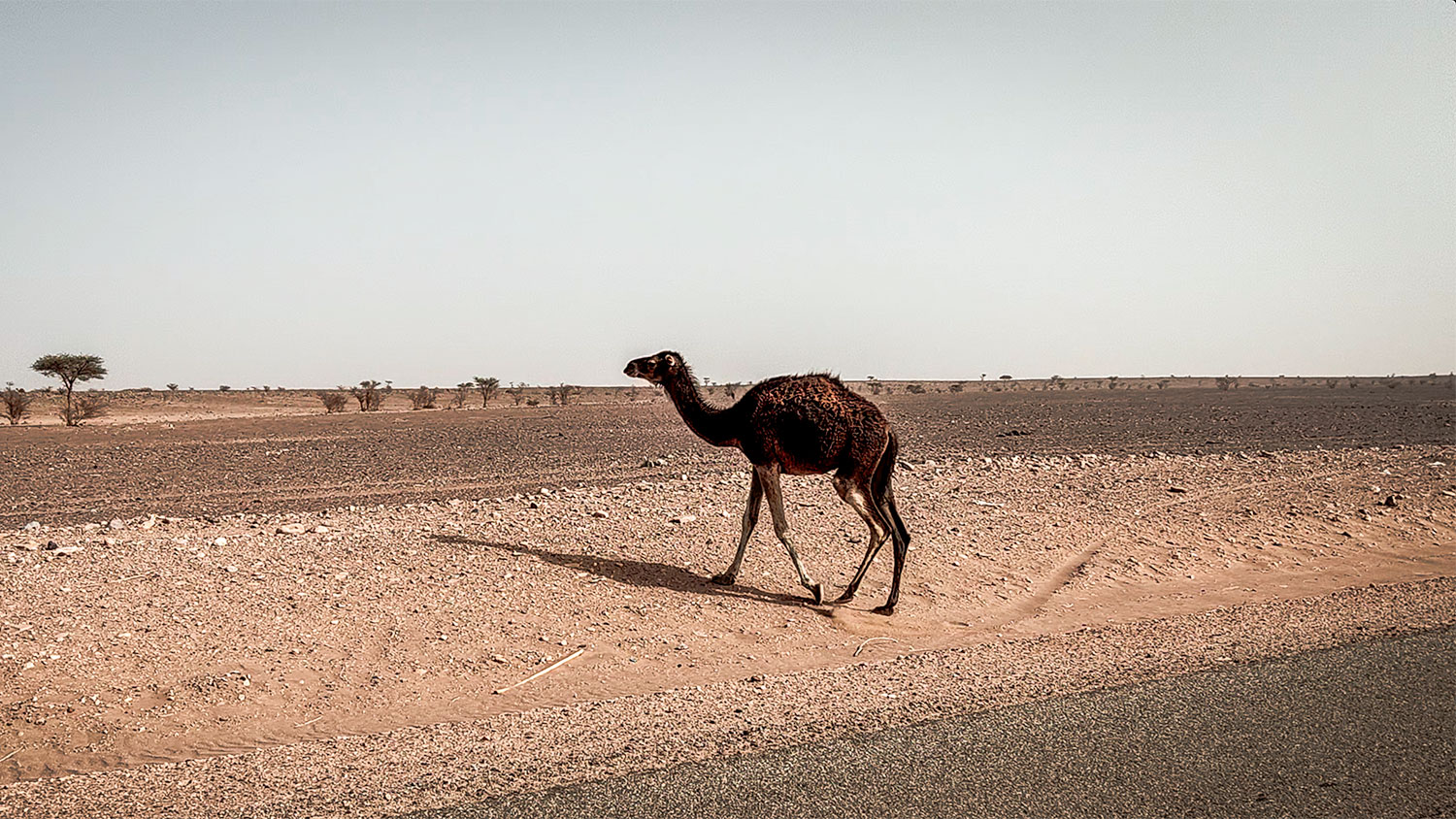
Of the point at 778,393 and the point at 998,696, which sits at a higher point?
the point at 778,393

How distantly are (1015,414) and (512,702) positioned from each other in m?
42.9

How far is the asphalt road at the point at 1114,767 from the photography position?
201 inches

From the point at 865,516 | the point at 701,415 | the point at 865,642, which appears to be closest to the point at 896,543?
the point at 865,516

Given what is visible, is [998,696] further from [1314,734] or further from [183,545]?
[183,545]

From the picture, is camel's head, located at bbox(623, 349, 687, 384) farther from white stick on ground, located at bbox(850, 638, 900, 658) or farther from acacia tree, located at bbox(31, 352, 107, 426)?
acacia tree, located at bbox(31, 352, 107, 426)

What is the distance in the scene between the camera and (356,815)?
203 inches

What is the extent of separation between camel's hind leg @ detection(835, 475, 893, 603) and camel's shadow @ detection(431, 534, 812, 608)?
A: 0.50 m

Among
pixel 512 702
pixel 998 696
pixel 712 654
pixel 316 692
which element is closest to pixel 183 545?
pixel 316 692

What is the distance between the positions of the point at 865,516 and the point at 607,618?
2.78m

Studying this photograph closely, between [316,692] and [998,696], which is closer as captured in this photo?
[998,696]

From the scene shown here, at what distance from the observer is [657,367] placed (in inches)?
436

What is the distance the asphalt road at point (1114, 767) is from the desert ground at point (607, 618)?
0.37 m

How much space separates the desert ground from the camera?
6.34 metres

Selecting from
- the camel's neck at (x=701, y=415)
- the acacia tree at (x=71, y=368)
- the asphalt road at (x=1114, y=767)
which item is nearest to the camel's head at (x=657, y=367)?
the camel's neck at (x=701, y=415)
